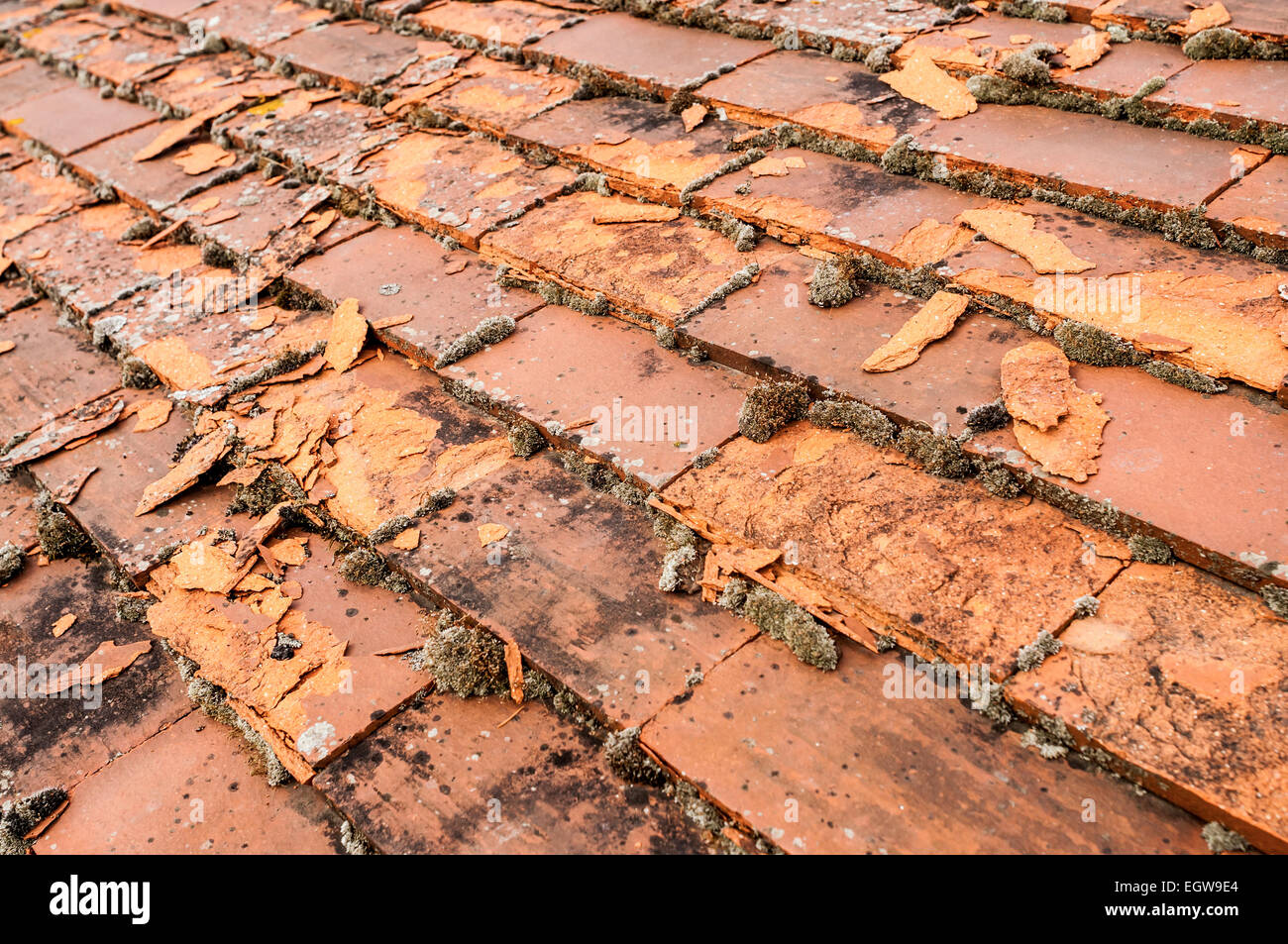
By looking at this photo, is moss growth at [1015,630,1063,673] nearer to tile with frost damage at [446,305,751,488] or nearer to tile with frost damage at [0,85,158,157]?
tile with frost damage at [446,305,751,488]

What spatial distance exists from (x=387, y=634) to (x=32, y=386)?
2594 millimetres

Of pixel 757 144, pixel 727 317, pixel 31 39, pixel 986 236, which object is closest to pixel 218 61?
pixel 31 39

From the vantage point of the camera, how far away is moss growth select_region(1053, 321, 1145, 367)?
8.75 feet

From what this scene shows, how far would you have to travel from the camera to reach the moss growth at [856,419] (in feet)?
8.87

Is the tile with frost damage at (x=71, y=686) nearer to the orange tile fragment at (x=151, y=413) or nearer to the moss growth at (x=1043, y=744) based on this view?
the orange tile fragment at (x=151, y=413)

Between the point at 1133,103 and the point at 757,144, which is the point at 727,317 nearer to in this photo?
the point at 757,144

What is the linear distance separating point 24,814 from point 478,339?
6.82ft

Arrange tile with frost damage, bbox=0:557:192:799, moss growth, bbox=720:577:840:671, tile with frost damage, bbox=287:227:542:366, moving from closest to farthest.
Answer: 1. moss growth, bbox=720:577:840:671
2. tile with frost damage, bbox=0:557:192:799
3. tile with frost damage, bbox=287:227:542:366

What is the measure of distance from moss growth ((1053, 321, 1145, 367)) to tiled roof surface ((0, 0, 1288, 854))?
0.02 m

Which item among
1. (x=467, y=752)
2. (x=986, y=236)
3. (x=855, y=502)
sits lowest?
(x=467, y=752)

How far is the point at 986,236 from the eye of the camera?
10.2ft

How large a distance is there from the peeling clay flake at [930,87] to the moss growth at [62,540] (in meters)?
3.81

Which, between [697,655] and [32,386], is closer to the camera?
[697,655]

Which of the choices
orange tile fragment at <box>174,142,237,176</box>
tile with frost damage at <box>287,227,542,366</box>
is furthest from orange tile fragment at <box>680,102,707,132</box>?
orange tile fragment at <box>174,142,237,176</box>
